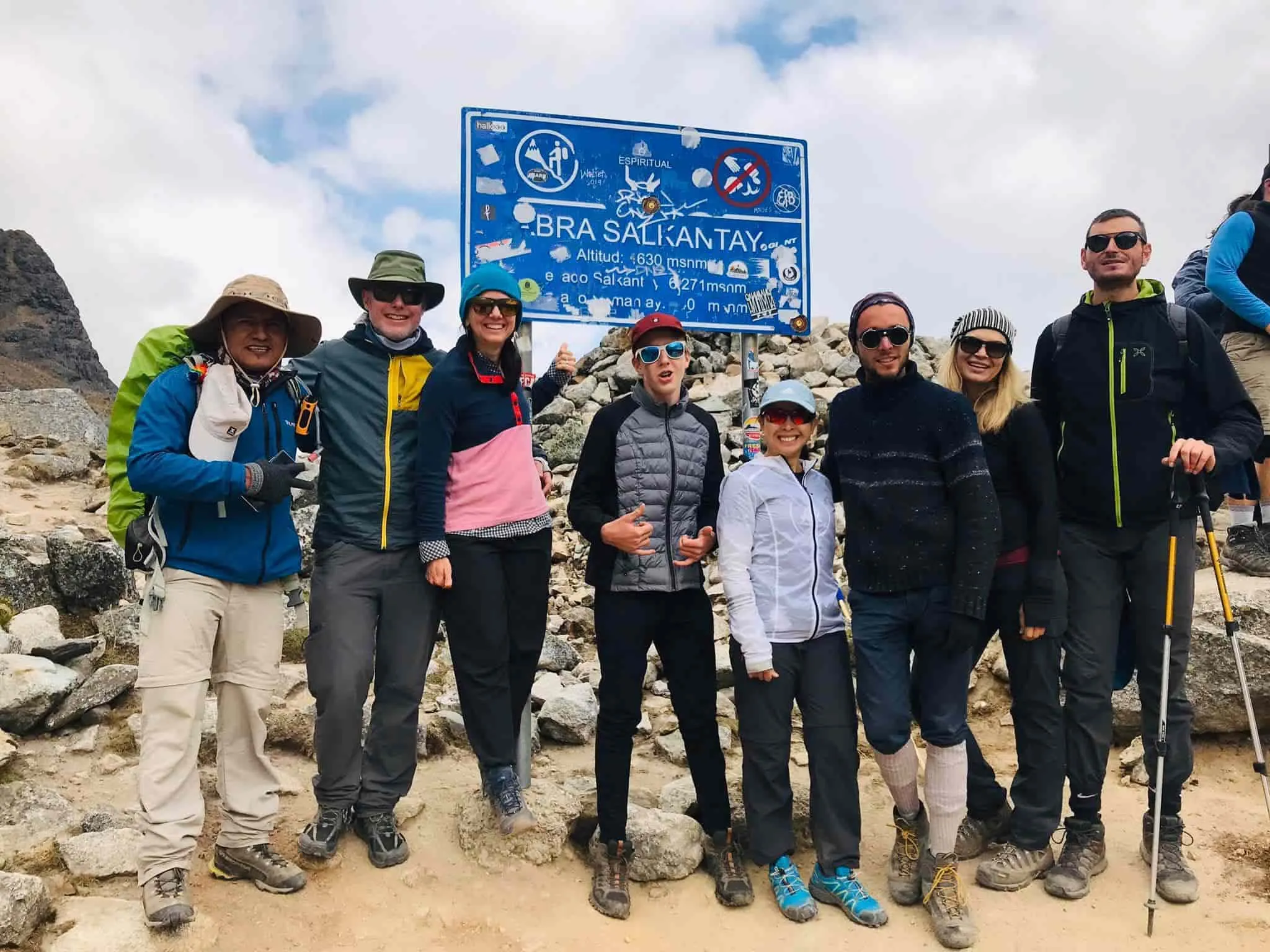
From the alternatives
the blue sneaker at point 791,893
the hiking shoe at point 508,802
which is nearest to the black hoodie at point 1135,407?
the blue sneaker at point 791,893

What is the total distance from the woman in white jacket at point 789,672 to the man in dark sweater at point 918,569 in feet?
0.56

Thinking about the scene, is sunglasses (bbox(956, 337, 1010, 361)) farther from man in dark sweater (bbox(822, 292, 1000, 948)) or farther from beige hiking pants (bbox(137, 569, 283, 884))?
beige hiking pants (bbox(137, 569, 283, 884))

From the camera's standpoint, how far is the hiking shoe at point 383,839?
477 cm

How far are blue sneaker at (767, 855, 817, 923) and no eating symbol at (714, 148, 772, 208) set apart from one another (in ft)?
15.1

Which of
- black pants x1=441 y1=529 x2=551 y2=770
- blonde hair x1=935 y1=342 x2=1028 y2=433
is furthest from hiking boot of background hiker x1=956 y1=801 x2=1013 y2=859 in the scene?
black pants x1=441 y1=529 x2=551 y2=770

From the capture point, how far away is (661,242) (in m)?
6.54

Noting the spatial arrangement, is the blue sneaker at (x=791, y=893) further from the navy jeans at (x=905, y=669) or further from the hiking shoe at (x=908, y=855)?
the navy jeans at (x=905, y=669)

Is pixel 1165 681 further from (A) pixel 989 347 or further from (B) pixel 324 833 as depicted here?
(B) pixel 324 833

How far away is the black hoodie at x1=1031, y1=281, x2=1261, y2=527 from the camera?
4820 millimetres

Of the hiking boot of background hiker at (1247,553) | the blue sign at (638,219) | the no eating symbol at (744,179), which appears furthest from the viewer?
the hiking boot of background hiker at (1247,553)

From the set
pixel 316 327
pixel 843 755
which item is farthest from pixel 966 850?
pixel 316 327

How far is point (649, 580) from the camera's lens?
183 inches

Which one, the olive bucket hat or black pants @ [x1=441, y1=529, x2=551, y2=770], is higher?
the olive bucket hat

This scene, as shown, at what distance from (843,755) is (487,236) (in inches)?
157
